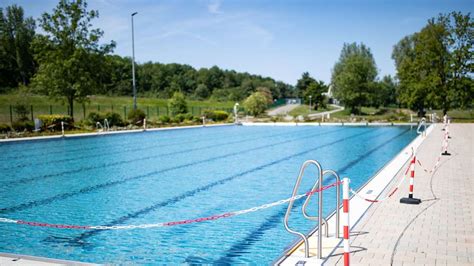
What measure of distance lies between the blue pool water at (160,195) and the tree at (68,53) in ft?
31.6

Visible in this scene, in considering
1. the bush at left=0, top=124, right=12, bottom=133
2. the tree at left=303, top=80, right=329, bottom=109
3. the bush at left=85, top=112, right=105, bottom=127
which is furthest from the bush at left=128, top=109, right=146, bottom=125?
the tree at left=303, top=80, right=329, bottom=109

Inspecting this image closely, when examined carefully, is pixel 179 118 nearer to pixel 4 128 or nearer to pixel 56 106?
pixel 4 128

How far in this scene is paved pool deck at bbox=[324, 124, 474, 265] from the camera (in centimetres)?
444

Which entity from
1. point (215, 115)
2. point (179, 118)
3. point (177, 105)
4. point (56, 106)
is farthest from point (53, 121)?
point (56, 106)

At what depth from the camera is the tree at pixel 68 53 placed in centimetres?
2714

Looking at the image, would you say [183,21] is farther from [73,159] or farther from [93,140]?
[73,159]

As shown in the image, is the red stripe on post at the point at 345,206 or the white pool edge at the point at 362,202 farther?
the white pool edge at the point at 362,202

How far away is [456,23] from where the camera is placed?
1645 inches

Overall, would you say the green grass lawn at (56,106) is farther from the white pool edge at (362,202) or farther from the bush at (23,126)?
the white pool edge at (362,202)

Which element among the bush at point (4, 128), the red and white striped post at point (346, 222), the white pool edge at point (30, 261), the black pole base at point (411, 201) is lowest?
the white pool edge at point (30, 261)

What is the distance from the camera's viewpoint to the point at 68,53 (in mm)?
28266

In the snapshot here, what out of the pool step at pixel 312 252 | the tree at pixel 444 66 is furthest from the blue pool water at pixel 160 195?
the tree at pixel 444 66

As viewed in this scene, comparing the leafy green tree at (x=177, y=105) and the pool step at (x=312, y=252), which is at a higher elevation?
the leafy green tree at (x=177, y=105)

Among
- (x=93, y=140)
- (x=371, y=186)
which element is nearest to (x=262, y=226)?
(x=371, y=186)
